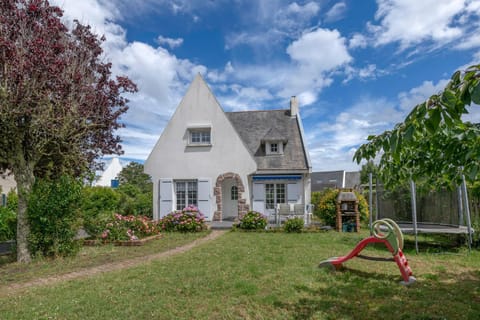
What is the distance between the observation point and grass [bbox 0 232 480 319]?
14.3 ft

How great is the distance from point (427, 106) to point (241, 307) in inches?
148

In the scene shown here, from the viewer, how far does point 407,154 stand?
497 cm

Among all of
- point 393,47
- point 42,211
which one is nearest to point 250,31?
point 393,47

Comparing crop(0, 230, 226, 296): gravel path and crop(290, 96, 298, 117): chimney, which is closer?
crop(0, 230, 226, 296): gravel path

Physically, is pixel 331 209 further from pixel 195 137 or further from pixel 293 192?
pixel 195 137

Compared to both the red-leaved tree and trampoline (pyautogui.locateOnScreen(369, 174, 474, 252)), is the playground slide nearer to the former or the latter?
trampoline (pyautogui.locateOnScreen(369, 174, 474, 252))

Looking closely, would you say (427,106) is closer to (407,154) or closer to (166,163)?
(407,154)

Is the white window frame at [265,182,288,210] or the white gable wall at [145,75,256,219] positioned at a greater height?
the white gable wall at [145,75,256,219]

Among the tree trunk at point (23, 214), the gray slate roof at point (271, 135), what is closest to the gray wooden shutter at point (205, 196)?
the gray slate roof at point (271, 135)

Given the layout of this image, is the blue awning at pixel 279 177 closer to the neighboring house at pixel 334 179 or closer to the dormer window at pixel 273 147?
the dormer window at pixel 273 147

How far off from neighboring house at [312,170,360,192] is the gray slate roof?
29.1 metres

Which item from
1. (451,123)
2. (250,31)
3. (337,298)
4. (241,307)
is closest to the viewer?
(451,123)

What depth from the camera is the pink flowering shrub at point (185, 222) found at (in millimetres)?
13609

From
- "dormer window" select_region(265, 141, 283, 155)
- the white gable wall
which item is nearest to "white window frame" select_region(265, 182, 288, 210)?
the white gable wall
